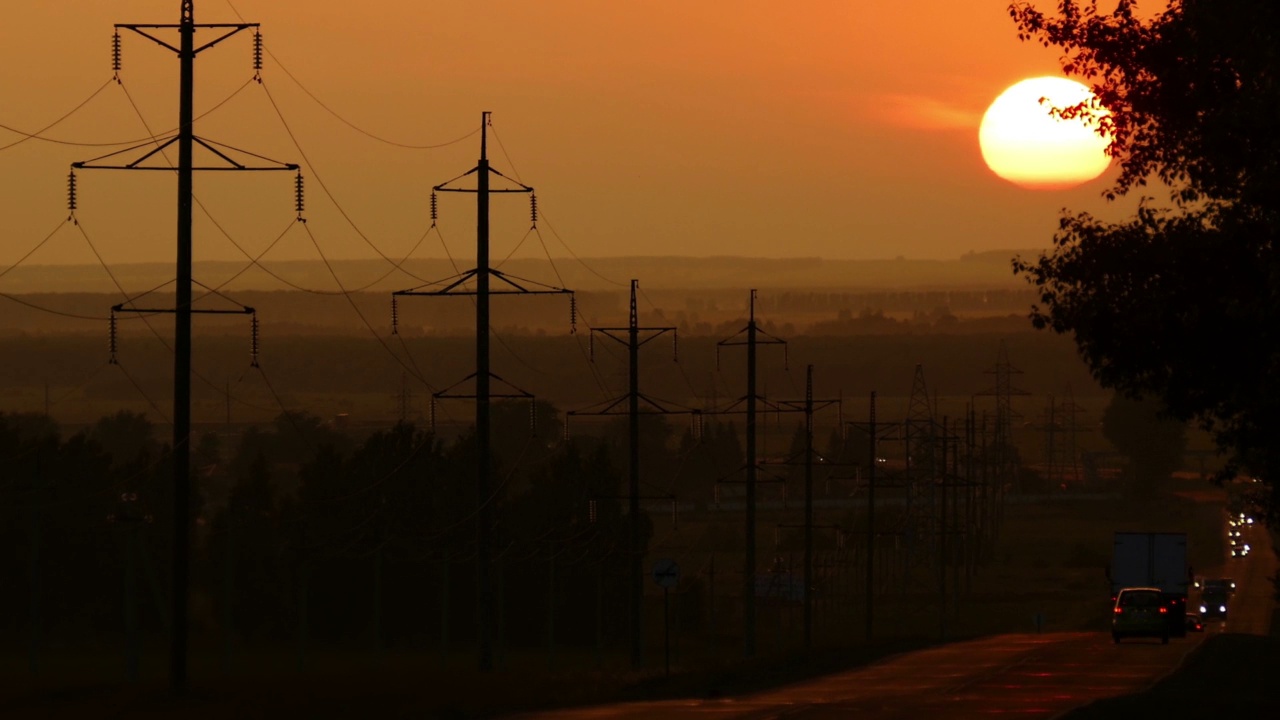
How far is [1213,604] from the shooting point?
10500cm

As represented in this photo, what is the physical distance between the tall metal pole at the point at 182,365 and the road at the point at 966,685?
22.2 feet

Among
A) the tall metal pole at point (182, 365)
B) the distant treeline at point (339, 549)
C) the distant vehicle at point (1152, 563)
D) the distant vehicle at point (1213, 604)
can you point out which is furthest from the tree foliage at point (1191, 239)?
the distant vehicle at point (1213, 604)

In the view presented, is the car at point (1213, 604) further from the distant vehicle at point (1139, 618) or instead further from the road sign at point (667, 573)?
the road sign at point (667, 573)

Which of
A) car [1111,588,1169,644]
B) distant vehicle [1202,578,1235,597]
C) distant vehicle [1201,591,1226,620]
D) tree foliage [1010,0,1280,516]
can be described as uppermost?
tree foliage [1010,0,1280,516]

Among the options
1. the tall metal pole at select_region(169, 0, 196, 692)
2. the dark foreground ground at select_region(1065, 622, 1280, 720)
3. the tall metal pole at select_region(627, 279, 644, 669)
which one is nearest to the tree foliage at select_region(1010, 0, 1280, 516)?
the dark foreground ground at select_region(1065, 622, 1280, 720)

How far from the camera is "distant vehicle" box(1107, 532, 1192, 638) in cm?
7169

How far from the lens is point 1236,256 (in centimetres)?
2527

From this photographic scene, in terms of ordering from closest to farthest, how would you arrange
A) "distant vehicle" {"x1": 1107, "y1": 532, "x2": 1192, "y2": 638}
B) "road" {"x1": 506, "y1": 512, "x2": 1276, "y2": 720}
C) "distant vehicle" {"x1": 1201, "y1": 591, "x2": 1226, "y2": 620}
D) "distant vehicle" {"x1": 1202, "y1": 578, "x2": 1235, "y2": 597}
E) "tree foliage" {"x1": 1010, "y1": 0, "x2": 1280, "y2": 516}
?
"tree foliage" {"x1": 1010, "y1": 0, "x2": 1280, "y2": 516}, "road" {"x1": 506, "y1": 512, "x2": 1276, "y2": 720}, "distant vehicle" {"x1": 1107, "y1": 532, "x2": 1192, "y2": 638}, "distant vehicle" {"x1": 1201, "y1": 591, "x2": 1226, "y2": 620}, "distant vehicle" {"x1": 1202, "y1": 578, "x2": 1235, "y2": 597}

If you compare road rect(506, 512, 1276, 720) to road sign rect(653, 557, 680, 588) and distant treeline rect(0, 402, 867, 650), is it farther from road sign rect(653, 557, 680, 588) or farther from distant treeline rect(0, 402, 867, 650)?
distant treeline rect(0, 402, 867, 650)

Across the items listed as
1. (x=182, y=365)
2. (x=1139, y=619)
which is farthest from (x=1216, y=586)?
(x=182, y=365)

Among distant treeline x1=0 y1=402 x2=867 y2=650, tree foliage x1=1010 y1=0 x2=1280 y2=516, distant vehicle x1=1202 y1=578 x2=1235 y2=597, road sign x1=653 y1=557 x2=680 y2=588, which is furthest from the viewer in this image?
distant vehicle x1=1202 y1=578 x2=1235 y2=597

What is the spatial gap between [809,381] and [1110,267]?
48.3 m

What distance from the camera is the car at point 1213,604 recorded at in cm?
10456

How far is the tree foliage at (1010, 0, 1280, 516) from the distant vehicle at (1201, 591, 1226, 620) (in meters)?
79.8
